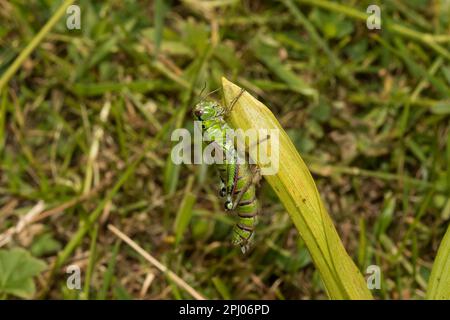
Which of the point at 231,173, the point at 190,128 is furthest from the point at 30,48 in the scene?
the point at 231,173

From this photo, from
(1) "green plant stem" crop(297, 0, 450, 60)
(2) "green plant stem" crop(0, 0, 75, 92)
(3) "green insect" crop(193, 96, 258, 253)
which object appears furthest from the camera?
(1) "green plant stem" crop(297, 0, 450, 60)

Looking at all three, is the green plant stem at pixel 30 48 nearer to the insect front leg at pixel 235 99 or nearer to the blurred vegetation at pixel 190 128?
the blurred vegetation at pixel 190 128

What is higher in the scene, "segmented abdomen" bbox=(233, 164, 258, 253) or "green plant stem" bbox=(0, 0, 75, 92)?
"green plant stem" bbox=(0, 0, 75, 92)

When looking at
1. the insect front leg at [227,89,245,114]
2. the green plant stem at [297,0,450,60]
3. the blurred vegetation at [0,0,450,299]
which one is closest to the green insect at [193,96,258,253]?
the insect front leg at [227,89,245,114]

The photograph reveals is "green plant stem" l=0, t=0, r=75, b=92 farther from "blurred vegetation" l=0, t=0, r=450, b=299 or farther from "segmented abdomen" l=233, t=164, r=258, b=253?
"segmented abdomen" l=233, t=164, r=258, b=253

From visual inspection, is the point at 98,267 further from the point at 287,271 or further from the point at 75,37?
the point at 75,37

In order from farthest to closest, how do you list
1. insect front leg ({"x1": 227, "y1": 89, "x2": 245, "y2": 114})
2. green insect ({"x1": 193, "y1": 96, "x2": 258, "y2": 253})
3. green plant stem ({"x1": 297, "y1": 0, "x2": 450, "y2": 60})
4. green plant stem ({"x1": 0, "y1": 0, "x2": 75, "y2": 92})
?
green plant stem ({"x1": 297, "y1": 0, "x2": 450, "y2": 60})
green plant stem ({"x1": 0, "y1": 0, "x2": 75, "y2": 92})
green insect ({"x1": 193, "y1": 96, "x2": 258, "y2": 253})
insect front leg ({"x1": 227, "y1": 89, "x2": 245, "y2": 114})

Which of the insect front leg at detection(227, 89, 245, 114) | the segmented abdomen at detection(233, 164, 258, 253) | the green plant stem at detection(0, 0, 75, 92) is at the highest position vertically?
the green plant stem at detection(0, 0, 75, 92)
